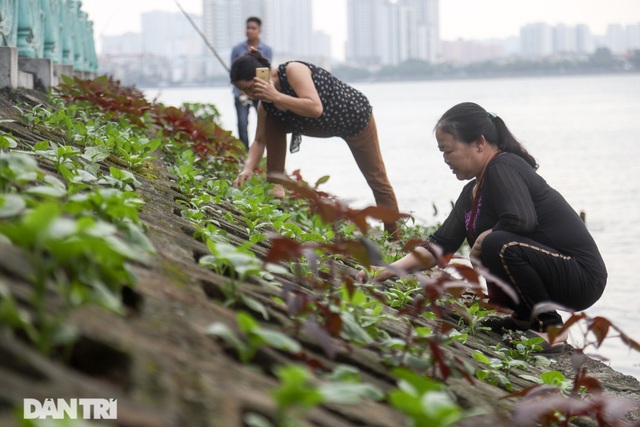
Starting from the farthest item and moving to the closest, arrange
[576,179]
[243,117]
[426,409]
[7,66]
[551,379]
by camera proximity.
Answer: [576,179] → [243,117] → [7,66] → [551,379] → [426,409]

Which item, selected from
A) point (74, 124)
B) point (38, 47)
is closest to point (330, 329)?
point (74, 124)

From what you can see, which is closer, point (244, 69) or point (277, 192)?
point (244, 69)

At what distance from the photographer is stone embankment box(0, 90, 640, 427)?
5.49 feet

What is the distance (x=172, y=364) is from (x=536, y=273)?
124 inches

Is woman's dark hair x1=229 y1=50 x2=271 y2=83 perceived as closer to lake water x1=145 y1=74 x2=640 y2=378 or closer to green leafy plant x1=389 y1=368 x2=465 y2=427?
lake water x1=145 y1=74 x2=640 y2=378

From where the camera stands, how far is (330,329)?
8.44 feet

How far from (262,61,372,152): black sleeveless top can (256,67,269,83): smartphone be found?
8.5 inches

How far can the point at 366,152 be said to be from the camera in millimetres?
7426

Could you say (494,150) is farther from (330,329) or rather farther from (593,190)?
(593,190)

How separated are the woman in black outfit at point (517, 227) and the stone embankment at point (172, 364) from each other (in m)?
1.90

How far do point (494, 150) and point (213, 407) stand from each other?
3459 millimetres

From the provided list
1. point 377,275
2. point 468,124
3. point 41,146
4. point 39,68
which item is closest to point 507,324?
point 377,275

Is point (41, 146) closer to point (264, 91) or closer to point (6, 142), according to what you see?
point (6, 142)

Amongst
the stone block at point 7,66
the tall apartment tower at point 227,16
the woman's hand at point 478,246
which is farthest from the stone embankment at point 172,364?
the tall apartment tower at point 227,16
